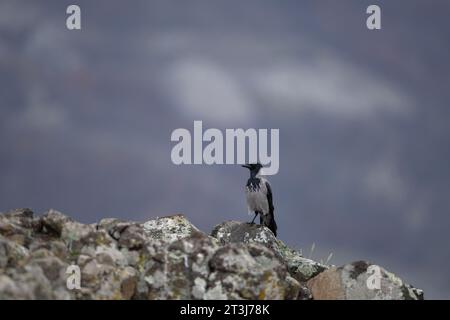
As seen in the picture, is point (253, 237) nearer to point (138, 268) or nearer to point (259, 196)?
point (259, 196)

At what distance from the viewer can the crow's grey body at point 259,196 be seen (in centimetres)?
2511

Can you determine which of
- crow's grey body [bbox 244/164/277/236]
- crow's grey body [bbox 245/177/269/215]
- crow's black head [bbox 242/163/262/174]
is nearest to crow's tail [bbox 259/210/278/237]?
crow's grey body [bbox 244/164/277/236]

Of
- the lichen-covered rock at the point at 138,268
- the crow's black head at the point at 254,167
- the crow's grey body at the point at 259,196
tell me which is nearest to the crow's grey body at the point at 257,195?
the crow's grey body at the point at 259,196

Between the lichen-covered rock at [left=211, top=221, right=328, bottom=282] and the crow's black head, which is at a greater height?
the crow's black head

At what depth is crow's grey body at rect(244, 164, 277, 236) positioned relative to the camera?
82.4 ft

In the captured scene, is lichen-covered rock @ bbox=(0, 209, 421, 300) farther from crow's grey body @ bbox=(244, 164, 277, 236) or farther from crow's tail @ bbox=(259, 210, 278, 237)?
crow's tail @ bbox=(259, 210, 278, 237)

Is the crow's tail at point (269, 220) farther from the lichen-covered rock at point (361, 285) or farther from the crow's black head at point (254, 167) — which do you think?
the lichen-covered rock at point (361, 285)

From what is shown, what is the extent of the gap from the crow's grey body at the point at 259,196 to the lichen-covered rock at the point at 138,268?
9.25 metres

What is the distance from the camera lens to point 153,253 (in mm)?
14680

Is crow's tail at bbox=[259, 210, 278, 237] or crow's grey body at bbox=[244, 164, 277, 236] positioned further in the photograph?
crow's tail at bbox=[259, 210, 278, 237]

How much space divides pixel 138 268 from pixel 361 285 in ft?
15.7

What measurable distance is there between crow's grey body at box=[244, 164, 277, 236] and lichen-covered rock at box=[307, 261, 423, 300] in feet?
30.5
